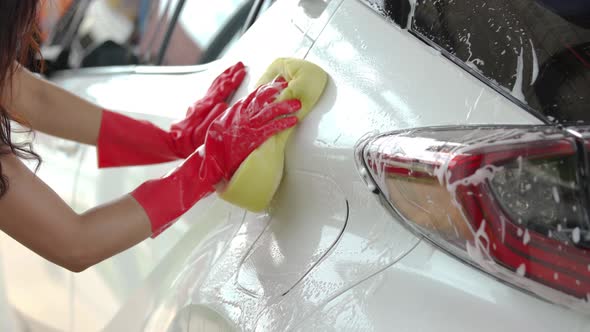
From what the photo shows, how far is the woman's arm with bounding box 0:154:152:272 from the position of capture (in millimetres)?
1257

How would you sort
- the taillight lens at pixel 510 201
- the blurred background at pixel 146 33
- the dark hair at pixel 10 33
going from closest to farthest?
the taillight lens at pixel 510 201, the dark hair at pixel 10 33, the blurred background at pixel 146 33

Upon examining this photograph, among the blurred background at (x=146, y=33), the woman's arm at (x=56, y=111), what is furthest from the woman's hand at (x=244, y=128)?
the woman's arm at (x=56, y=111)

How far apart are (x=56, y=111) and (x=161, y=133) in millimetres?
271

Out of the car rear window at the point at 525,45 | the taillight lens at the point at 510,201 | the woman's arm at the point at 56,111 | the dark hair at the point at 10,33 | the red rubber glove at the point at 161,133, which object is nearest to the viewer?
the taillight lens at the point at 510,201

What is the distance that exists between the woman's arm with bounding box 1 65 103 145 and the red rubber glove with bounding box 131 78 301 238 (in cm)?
45

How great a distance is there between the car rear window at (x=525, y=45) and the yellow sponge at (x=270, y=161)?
8.1 inches

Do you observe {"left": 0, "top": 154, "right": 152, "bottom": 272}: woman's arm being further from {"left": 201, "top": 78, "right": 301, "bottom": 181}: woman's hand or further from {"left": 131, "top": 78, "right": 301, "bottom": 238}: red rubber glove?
{"left": 201, "top": 78, "right": 301, "bottom": 181}: woman's hand

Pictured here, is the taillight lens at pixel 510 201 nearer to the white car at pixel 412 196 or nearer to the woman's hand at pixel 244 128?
the white car at pixel 412 196

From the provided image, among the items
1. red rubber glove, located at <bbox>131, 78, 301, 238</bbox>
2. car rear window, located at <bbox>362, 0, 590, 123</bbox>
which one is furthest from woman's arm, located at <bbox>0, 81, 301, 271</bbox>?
car rear window, located at <bbox>362, 0, 590, 123</bbox>

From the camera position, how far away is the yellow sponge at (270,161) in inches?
49.0

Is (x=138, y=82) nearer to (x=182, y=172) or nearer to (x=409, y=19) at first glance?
(x=182, y=172)

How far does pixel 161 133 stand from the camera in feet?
5.52

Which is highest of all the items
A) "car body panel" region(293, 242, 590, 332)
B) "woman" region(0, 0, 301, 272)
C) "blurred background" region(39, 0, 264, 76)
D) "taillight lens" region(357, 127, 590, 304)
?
"taillight lens" region(357, 127, 590, 304)

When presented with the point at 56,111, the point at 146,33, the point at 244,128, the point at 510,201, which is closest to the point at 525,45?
the point at 510,201
